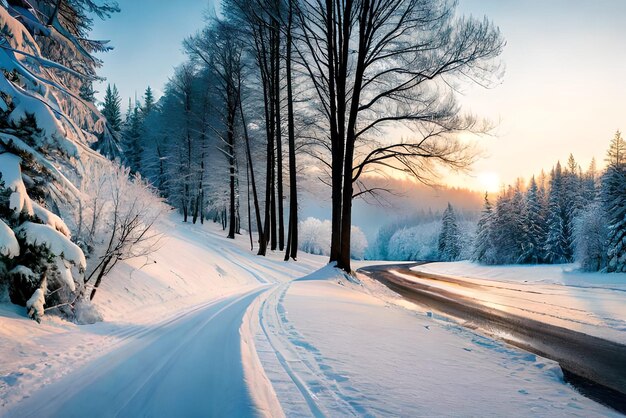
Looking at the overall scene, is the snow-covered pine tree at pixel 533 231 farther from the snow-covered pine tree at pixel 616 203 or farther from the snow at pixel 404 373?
the snow at pixel 404 373

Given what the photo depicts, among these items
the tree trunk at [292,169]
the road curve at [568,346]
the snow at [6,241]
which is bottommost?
the road curve at [568,346]

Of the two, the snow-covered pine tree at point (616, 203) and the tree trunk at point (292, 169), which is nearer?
the tree trunk at point (292, 169)

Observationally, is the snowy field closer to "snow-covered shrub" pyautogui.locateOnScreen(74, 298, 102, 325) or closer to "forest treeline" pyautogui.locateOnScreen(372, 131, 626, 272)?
"snow-covered shrub" pyautogui.locateOnScreen(74, 298, 102, 325)

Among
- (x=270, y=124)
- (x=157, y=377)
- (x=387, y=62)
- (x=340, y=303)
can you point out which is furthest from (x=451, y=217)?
(x=157, y=377)

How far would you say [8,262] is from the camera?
5.50 meters

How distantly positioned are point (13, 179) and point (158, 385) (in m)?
3.72

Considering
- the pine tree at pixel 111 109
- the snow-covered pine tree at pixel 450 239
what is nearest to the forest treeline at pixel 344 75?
the pine tree at pixel 111 109

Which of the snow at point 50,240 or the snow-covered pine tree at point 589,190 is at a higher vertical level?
the snow-covered pine tree at point 589,190

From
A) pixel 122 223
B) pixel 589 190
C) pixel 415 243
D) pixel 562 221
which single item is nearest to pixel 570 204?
pixel 562 221

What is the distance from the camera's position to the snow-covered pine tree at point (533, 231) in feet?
139

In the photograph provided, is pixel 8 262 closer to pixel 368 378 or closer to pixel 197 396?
pixel 197 396

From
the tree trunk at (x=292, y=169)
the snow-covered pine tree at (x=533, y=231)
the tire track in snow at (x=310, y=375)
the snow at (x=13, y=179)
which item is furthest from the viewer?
the snow-covered pine tree at (x=533, y=231)

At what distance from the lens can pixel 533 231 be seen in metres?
42.9

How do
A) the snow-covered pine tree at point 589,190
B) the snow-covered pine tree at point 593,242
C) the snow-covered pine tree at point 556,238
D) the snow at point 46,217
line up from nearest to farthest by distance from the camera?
the snow at point 46,217
the snow-covered pine tree at point 593,242
the snow-covered pine tree at point 556,238
the snow-covered pine tree at point 589,190
